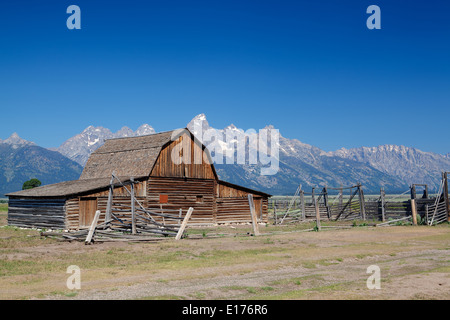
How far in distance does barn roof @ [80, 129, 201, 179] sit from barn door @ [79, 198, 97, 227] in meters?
5.07

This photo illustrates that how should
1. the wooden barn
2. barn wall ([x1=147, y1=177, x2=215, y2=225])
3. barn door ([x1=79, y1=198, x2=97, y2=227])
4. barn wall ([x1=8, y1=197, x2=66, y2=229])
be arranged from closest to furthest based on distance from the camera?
barn wall ([x1=8, y1=197, x2=66, y2=229])
barn door ([x1=79, y1=198, x2=97, y2=227])
the wooden barn
barn wall ([x1=147, y1=177, x2=215, y2=225])

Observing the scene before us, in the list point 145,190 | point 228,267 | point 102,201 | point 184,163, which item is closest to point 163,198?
point 145,190

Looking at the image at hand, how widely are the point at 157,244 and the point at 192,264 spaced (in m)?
7.37

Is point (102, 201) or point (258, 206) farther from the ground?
point (102, 201)

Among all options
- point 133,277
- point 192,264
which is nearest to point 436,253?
point 192,264

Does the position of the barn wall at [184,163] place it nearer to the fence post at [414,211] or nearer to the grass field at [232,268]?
the grass field at [232,268]

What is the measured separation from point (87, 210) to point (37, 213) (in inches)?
193

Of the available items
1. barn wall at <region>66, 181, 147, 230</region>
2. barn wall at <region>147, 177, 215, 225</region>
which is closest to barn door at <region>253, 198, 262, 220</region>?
barn wall at <region>147, 177, 215, 225</region>

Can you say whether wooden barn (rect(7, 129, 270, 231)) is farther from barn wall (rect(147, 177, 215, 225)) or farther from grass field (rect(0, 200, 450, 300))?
grass field (rect(0, 200, 450, 300))

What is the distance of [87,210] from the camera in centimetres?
3497

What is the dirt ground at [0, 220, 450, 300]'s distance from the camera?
12047 millimetres

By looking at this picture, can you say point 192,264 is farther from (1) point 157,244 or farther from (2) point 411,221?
(2) point 411,221

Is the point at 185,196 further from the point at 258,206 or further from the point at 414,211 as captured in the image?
the point at 414,211

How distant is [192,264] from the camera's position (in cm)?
1742
